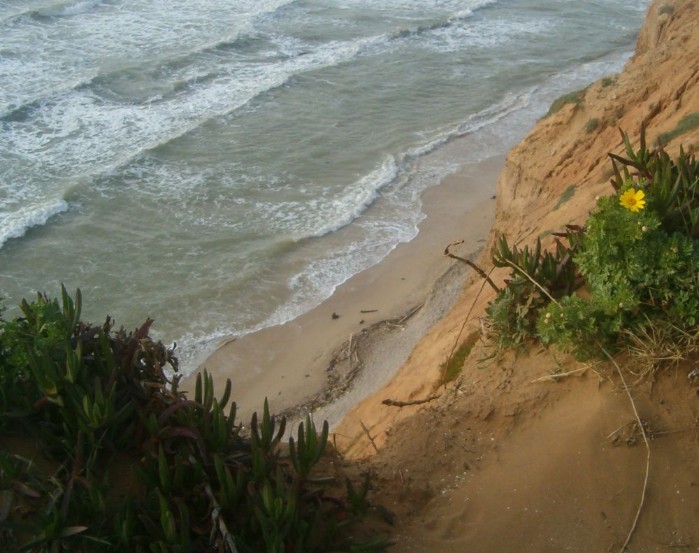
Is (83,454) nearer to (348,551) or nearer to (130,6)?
(348,551)

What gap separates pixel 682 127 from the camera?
7.13m

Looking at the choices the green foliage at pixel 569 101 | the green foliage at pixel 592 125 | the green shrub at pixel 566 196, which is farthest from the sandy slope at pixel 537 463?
the green foliage at pixel 569 101

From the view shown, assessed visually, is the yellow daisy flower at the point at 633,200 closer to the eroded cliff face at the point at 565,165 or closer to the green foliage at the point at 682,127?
the eroded cliff face at the point at 565,165

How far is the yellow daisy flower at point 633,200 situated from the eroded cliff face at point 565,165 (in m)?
1.68

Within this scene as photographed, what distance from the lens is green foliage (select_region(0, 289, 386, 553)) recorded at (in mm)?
3490

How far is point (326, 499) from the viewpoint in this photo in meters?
3.97

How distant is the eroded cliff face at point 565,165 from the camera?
652 centimetres

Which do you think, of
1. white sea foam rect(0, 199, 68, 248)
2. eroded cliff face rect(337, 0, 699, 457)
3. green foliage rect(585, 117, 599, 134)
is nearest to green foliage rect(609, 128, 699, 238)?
eroded cliff face rect(337, 0, 699, 457)

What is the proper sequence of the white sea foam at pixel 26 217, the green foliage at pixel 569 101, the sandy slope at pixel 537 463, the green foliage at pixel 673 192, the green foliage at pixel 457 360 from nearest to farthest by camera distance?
the sandy slope at pixel 537 463, the green foliage at pixel 673 192, the green foliage at pixel 457 360, the green foliage at pixel 569 101, the white sea foam at pixel 26 217

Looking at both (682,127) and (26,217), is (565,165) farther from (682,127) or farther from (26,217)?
(26,217)

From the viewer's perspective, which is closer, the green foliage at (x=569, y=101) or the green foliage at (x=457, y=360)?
the green foliage at (x=457, y=360)

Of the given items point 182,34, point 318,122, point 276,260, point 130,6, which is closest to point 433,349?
point 276,260

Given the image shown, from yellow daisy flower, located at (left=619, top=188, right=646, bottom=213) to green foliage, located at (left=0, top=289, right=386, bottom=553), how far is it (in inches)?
86.5

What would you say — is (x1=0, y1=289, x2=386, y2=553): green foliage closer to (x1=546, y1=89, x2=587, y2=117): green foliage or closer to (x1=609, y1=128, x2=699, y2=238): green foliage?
(x1=609, y1=128, x2=699, y2=238): green foliage
